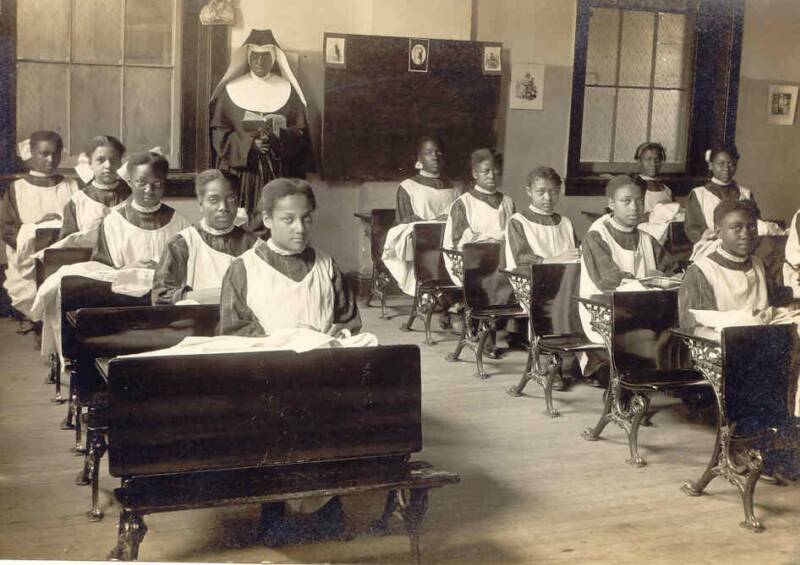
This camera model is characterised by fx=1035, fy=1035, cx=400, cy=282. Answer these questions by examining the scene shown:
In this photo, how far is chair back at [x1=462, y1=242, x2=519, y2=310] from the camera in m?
5.00

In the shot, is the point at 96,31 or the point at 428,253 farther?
the point at 428,253

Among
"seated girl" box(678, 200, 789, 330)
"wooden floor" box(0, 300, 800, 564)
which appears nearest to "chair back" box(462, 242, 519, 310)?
"wooden floor" box(0, 300, 800, 564)

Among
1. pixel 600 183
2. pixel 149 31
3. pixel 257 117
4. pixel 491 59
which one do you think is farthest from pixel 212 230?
pixel 600 183

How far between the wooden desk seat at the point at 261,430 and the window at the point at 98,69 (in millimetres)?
3374

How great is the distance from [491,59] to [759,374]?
4060mm

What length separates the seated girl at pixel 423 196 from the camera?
20.1ft

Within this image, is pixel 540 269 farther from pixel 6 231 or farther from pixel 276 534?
pixel 6 231

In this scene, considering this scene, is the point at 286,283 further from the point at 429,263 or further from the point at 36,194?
the point at 36,194

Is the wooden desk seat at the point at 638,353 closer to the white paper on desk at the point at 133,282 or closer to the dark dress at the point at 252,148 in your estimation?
the white paper on desk at the point at 133,282

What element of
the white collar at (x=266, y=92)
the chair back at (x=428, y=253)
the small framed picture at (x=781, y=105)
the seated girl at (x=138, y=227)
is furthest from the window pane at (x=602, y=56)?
the seated girl at (x=138, y=227)

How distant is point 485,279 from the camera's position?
5.04m

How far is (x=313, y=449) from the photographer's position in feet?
8.09

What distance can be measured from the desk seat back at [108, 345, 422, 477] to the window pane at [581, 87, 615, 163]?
5085 mm

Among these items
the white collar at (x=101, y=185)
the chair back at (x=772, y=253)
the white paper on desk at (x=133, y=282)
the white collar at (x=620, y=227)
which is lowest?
the white paper on desk at (x=133, y=282)
